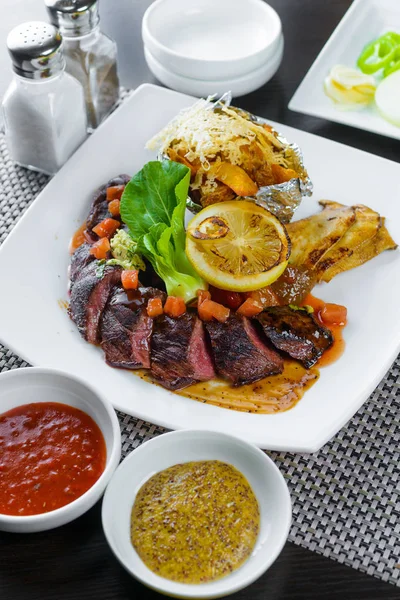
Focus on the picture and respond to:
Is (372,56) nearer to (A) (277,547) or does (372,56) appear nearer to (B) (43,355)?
(B) (43,355)

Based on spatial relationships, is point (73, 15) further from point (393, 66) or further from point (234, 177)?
point (393, 66)

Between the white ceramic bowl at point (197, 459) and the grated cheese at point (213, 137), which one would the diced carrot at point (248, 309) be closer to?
the grated cheese at point (213, 137)

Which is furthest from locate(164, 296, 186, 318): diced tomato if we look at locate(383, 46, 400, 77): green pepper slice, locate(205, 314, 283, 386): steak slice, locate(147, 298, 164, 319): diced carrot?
locate(383, 46, 400, 77): green pepper slice

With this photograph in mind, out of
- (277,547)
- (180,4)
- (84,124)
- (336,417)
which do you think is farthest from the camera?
(180,4)

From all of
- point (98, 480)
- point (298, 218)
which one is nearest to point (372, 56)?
point (298, 218)

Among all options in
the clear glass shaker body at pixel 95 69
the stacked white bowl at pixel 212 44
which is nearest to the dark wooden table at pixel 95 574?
the clear glass shaker body at pixel 95 69

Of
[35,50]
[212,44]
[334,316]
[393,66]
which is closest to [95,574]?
[334,316]
